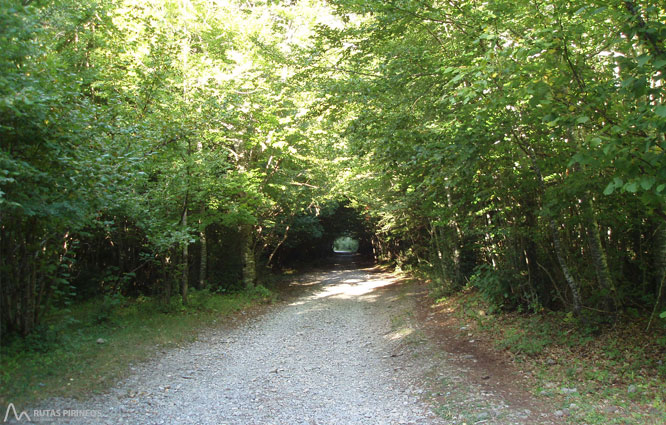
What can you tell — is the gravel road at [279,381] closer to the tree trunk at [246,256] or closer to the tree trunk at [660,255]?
the tree trunk at [660,255]

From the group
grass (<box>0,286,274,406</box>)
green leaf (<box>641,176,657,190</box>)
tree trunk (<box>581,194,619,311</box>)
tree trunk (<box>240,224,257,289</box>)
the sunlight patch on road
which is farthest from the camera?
the sunlight patch on road

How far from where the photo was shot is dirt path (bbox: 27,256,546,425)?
4.95 meters

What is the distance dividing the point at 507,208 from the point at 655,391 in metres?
4.29

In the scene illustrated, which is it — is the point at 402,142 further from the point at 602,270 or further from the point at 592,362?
the point at 592,362

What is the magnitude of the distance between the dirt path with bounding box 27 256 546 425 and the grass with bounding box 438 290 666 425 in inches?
28.7

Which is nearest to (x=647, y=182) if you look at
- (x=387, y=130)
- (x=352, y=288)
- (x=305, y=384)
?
(x=387, y=130)

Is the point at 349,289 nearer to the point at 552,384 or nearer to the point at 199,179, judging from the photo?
the point at 199,179

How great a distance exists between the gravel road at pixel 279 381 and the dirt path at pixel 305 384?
0.01 meters

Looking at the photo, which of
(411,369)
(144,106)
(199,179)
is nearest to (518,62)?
(411,369)

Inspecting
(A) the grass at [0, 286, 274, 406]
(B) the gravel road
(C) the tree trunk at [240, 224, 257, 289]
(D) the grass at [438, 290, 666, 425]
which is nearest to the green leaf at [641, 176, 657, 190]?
(D) the grass at [438, 290, 666, 425]

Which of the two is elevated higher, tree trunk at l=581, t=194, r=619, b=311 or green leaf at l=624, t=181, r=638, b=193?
green leaf at l=624, t=181, r=638, b=193

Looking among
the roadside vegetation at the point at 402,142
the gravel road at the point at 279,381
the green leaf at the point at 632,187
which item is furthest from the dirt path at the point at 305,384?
the green leaf at the point at 632,187

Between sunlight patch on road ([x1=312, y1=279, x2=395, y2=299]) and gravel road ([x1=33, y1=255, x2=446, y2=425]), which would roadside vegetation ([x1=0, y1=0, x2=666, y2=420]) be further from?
sunlight patch on road ([x1=312, y1=279, x2=395, y2=299])

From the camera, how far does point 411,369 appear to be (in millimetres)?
6809
